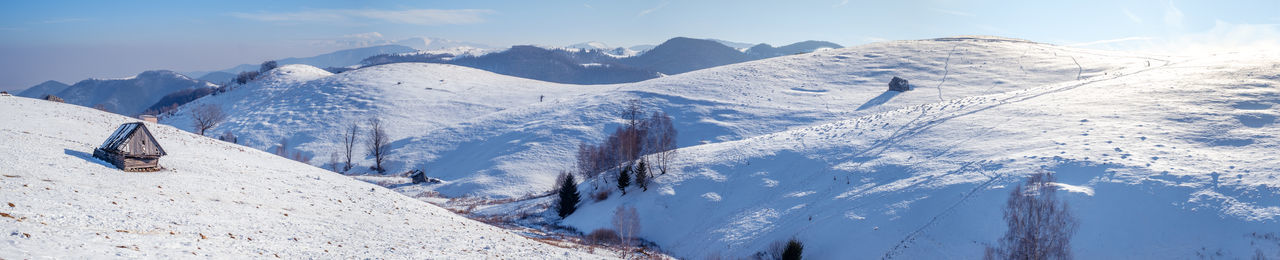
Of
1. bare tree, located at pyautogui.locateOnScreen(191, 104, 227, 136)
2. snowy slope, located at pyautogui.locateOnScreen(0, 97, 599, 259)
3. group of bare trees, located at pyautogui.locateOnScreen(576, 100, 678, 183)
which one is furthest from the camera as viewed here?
bare tree, located at pyautogui.locateOnScreen(191, 104, 227, 136)

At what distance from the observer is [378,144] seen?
78.8m

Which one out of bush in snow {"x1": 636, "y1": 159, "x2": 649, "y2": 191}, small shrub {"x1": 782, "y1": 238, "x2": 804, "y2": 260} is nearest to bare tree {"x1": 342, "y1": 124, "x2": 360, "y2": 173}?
bush in snow {"x1": 636, "y1": 159, "x2": 649, "y2": 191}

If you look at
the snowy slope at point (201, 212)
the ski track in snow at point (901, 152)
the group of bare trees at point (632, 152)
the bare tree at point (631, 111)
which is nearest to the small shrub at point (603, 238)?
the ski track in snow at point (901, 152)

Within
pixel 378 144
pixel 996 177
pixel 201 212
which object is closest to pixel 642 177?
pixel 996 177

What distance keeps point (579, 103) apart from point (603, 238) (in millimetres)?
55152

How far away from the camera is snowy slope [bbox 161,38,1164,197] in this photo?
7119 cm

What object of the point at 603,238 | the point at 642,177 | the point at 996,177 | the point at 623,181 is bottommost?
the point at 603,238

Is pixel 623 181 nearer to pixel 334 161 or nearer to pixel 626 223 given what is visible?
pixel 626 223

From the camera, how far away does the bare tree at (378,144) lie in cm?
7417

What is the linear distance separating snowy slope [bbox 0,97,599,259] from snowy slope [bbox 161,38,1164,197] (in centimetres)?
2566

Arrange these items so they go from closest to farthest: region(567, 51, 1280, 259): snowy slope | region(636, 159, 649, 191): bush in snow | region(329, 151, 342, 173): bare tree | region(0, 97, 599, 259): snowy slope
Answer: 1. region(0, 97, 599, 259): snowy slope
2. region(567, 51, 1280, 259): snowy slope
3. region(636, 159, 649, 191): bush in snow
4. region(329, 151, 342, 173): bare tree

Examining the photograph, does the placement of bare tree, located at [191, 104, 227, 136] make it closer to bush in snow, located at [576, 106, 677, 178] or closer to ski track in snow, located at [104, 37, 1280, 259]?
ski track in snow, located at [104, 37, 1280, 259]

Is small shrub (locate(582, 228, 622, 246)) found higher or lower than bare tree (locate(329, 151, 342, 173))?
higher

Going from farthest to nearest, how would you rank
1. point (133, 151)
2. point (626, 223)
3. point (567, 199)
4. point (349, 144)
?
point (349, 144)
point (567, 199)
point (626, 223)
point (133, 151)
